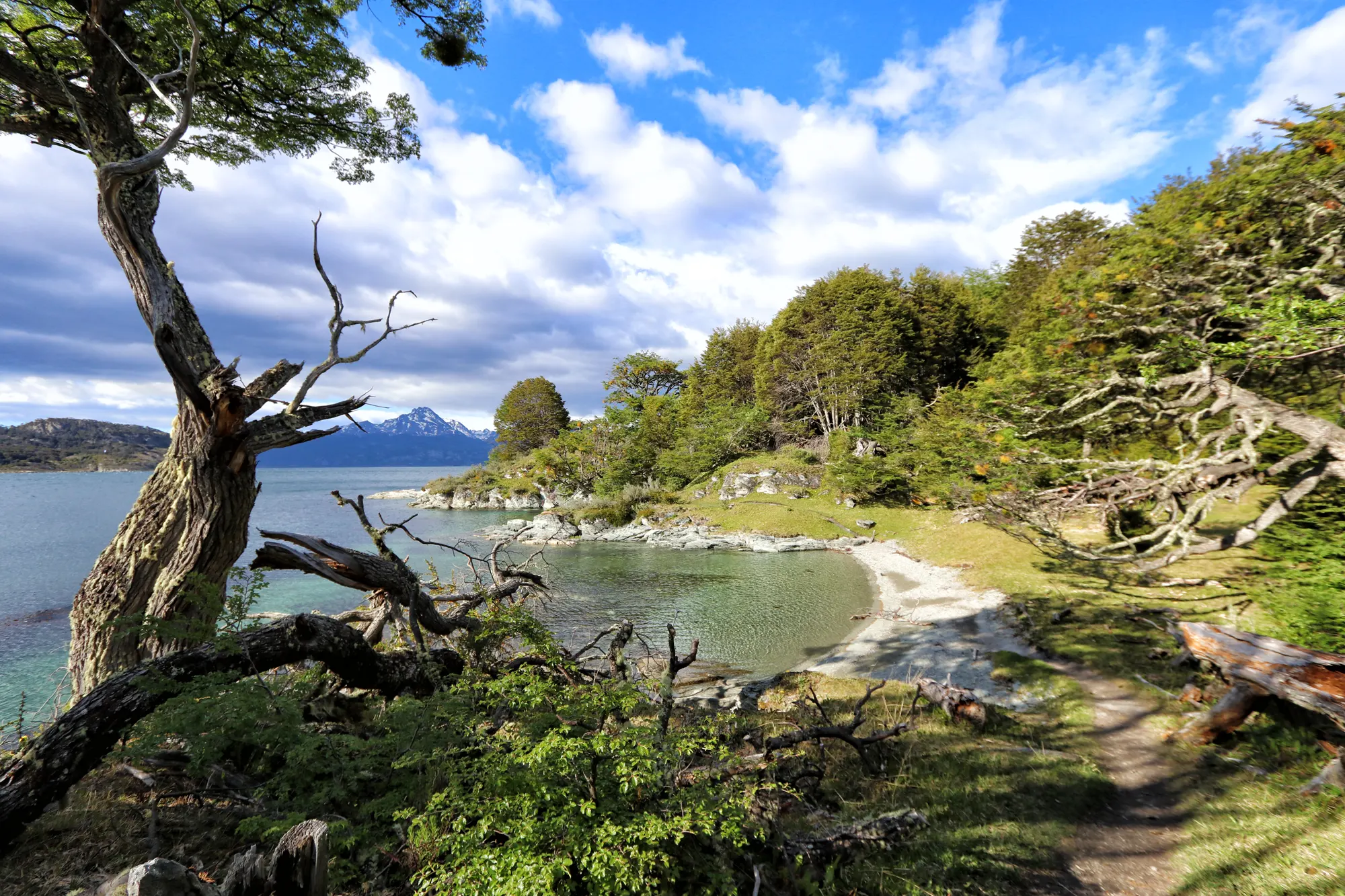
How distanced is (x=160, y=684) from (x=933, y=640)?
55.5 ft

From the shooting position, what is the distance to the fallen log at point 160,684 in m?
3.38

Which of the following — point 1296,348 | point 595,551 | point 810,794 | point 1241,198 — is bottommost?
point 595,551

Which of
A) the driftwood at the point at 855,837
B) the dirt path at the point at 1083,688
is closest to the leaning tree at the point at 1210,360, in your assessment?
the dirt path at the point at 1083,688

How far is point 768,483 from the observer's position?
41969 millimetres

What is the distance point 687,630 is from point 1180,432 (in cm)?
1462

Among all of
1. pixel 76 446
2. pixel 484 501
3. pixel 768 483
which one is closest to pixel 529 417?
pixel 484 501

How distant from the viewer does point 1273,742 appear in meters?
6.56

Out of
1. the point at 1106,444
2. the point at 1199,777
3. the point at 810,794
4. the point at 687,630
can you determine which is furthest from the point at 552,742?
the point at 1106,444

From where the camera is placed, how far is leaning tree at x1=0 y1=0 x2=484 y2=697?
5.08 metres

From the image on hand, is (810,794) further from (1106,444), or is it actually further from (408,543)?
(408,543)

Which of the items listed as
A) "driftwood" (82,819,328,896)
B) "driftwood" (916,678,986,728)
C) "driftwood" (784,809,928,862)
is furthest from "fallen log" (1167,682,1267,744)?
"driftwood" (82,819,328,896)

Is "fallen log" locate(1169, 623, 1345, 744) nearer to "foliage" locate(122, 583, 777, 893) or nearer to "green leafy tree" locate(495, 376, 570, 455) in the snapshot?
"foliage" locate(122, 583, 777, 893)

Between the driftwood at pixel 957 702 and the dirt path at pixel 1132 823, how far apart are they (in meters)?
1.62

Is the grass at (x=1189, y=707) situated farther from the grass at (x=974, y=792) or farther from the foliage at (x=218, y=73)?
the foliage at (x=218, y=73)
